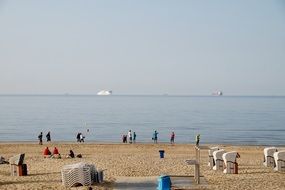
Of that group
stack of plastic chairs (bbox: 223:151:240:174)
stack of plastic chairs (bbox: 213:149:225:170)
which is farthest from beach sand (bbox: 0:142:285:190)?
stack of plastic chairs (bbox: 213:149:225:170)

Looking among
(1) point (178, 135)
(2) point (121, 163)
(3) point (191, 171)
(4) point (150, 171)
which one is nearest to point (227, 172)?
(3) point (191, 171)

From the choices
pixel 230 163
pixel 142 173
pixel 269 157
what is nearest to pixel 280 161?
pixel 269 157

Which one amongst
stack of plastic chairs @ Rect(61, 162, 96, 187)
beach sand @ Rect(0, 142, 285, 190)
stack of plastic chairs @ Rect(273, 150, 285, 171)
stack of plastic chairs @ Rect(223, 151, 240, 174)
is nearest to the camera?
stack of plastic chairs @ Rect(61, 162, 96, 187)

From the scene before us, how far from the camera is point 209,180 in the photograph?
1872 centimetres

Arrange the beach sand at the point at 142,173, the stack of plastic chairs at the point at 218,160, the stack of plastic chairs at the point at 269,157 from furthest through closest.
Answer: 1. the stack of plastic chairs at the point at 269,157
2. the stack of plastic chairs at the point at 218,160
3. the beach sand at the point at 142,173

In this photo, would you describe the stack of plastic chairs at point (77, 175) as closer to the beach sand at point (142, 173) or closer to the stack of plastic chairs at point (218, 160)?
the beach sand at point (142, 173)

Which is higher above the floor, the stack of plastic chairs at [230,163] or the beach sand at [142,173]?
the stack of plastic chairs at [230,163]

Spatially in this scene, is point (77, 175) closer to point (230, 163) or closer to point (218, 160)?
point (230, 163)

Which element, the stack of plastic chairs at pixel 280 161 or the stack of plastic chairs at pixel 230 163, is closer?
the stack of plastic chairs at pixel 230 163

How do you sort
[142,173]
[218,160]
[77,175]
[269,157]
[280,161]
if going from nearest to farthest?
[77,175] < [142,173] < [280,161] < [218,160] < [269,157]

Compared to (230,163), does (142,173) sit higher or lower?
lower

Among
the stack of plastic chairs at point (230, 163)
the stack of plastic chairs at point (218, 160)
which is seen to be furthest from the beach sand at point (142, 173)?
the stack of plastic chairs at point (218, 160)

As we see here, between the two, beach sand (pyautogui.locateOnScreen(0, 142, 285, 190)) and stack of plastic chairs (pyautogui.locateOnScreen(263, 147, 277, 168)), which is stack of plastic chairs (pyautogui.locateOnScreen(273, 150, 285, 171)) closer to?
beach sand (pyautogui.locateOnScreen(0, 142, 285, 190))

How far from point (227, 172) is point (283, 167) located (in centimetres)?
284
